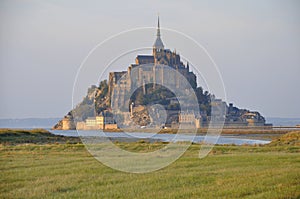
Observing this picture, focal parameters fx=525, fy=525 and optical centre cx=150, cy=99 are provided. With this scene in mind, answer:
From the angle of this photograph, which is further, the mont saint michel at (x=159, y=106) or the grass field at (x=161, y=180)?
the mont saint michel at (x=159, y=106)

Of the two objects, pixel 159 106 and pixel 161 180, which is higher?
pixel 159 106

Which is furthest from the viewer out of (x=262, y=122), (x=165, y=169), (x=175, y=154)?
(x=262, y=122)

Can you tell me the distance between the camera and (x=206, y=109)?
119 metres

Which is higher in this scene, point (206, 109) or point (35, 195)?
point (206, 109)

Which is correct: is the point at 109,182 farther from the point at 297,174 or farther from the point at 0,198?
the point at 297,174

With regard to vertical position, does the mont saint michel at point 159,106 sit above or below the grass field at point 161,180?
above

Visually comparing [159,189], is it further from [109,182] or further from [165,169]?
[165,169]

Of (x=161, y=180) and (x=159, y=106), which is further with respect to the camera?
(x=159, y=106)

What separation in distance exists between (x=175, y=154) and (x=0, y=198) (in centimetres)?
1407

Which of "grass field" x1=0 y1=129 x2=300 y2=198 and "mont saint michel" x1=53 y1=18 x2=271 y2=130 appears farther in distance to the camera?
"mont saint michel" x1=53 y1=18 x2=271 y2=130

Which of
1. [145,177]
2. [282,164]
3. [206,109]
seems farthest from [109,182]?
[206,109]

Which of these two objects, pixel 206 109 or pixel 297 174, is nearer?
pixel 297 174

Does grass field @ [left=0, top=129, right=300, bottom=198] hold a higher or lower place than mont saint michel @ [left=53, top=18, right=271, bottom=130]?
lower

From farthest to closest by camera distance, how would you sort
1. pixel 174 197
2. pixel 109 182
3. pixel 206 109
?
1. pixel 206 109
2. pixel 109 182
3. pixel 174 197
